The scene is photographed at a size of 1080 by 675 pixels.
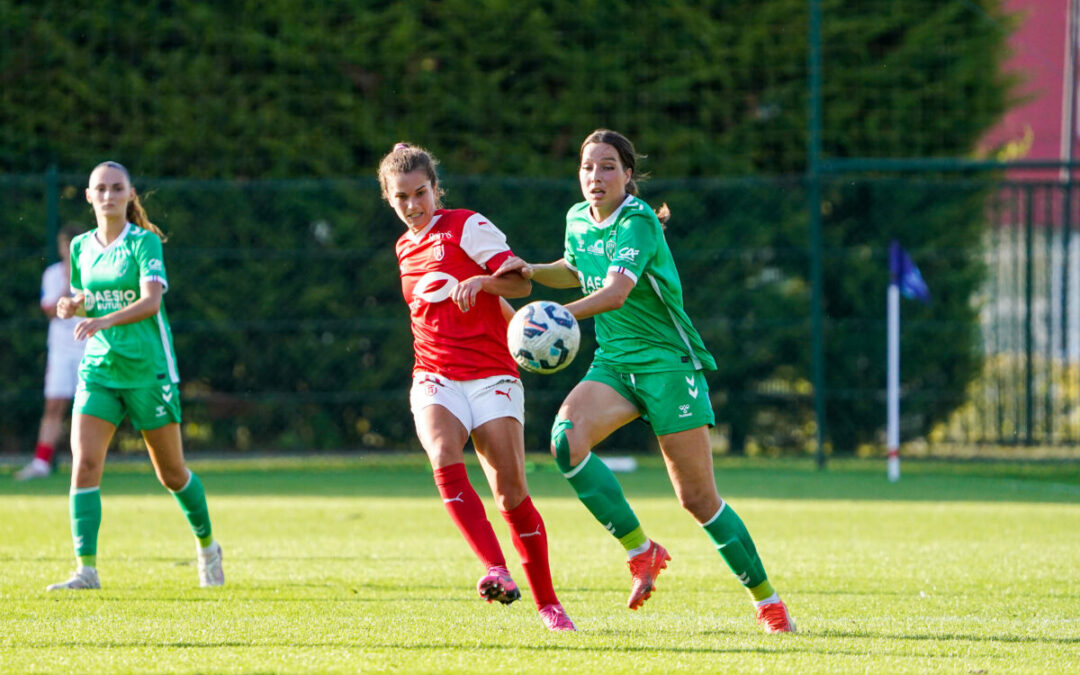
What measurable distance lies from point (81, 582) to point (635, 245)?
3051 millimetres

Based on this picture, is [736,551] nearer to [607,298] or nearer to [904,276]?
[607,298]

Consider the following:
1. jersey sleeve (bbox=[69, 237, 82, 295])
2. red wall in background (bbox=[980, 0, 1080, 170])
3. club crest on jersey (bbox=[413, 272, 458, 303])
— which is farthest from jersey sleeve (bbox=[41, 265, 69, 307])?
red wall in background (bbox=[980, 0, 1080, 170])

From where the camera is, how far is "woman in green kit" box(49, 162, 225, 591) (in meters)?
6.76

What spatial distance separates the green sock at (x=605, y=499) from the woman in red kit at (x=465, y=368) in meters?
0.29

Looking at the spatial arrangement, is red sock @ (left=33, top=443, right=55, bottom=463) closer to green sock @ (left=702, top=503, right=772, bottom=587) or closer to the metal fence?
the metal fence

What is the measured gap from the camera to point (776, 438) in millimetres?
14734

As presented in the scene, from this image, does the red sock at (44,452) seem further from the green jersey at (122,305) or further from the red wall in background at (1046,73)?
the red wall in background at (1046,73)

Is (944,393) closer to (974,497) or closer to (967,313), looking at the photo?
(967,313)

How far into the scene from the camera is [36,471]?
42.0 ft

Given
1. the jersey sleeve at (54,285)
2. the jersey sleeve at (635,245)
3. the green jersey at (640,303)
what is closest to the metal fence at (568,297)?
the jersey sleeve at (54,285)

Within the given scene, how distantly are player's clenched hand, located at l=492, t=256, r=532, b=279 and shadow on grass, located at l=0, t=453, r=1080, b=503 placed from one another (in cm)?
620

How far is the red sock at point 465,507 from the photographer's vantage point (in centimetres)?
546

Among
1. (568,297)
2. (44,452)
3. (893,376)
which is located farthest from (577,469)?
(568,297)

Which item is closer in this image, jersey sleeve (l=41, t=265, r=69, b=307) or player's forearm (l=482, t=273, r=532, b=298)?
player's forearm (l=482, t=273, r=532, b=298)
